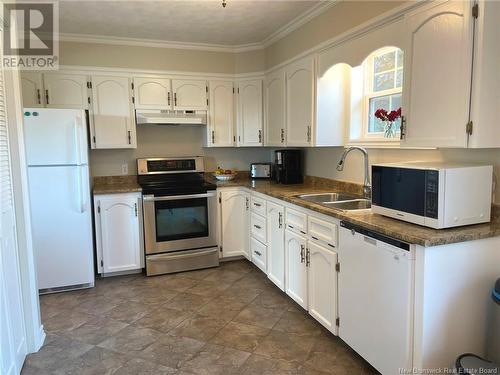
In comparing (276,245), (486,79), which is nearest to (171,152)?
(276,245)

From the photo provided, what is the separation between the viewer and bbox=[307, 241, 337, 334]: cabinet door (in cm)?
238

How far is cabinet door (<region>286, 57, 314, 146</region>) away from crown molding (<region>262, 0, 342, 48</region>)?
0.36 meters

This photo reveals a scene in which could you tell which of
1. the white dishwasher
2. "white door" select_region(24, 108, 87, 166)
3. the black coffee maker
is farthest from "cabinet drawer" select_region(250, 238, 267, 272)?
→ "white door" select_region(24, 108, 87, 166)

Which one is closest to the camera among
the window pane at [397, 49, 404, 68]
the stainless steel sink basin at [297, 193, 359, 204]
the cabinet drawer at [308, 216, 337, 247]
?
the cabinet drawer at [308, 216, 337, 247]

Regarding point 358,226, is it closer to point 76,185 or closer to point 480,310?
point 480,310

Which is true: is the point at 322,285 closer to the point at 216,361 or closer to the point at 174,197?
the point at 216,361

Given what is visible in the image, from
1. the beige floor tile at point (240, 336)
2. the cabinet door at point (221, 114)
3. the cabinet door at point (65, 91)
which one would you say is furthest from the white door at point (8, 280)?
the cabinet door at point (221, 114)

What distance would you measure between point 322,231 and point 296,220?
1.23 ft

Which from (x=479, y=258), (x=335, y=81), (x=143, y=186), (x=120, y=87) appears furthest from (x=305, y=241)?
(x=120, y=87)

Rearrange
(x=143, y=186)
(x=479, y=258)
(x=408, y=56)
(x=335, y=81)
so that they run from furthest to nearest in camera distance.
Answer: (x=143, y=186)
(x=335, y=81)
(x=408, y=56)
(x=479, y=258)

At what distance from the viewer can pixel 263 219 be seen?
11.5ft

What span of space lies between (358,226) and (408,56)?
1.01 m

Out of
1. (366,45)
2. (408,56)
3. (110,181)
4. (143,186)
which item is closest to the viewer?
(408,56)
